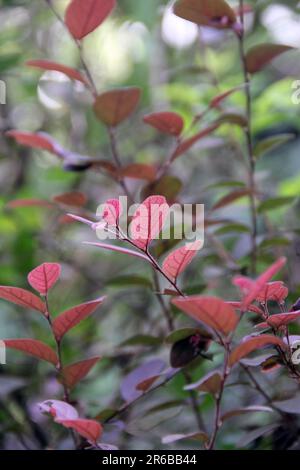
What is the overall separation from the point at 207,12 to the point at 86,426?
1.91ft

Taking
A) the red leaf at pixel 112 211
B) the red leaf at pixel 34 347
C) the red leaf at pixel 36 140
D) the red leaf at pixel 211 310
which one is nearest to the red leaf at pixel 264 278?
the red leaf at pixel 211 310

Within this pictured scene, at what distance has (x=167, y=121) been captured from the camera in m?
0.96

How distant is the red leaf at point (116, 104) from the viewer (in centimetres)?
93

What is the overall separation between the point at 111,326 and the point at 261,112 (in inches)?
38.7

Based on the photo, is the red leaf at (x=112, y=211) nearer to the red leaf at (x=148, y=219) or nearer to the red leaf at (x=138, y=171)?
the red leaf at (x=148, y=219)

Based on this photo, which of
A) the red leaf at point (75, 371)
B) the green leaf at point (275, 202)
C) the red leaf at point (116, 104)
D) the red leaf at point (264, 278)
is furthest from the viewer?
the green leaf at point (275, 202)

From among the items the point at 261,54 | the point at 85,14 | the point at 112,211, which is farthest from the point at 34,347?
the point at 261,54

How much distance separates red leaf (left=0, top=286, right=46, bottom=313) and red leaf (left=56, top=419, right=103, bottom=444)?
5.8 inches

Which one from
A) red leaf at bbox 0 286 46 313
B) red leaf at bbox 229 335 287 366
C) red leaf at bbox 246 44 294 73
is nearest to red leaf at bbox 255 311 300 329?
red leaf at bbox 229 335 287 366

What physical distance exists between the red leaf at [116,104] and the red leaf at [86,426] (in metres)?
0.48

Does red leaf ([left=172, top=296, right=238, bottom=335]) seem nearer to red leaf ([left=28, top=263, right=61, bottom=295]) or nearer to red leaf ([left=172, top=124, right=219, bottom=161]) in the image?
red leaf ([left=28, top=263, right=61, bottom=295])

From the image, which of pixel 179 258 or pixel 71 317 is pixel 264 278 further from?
pixel 71 317
